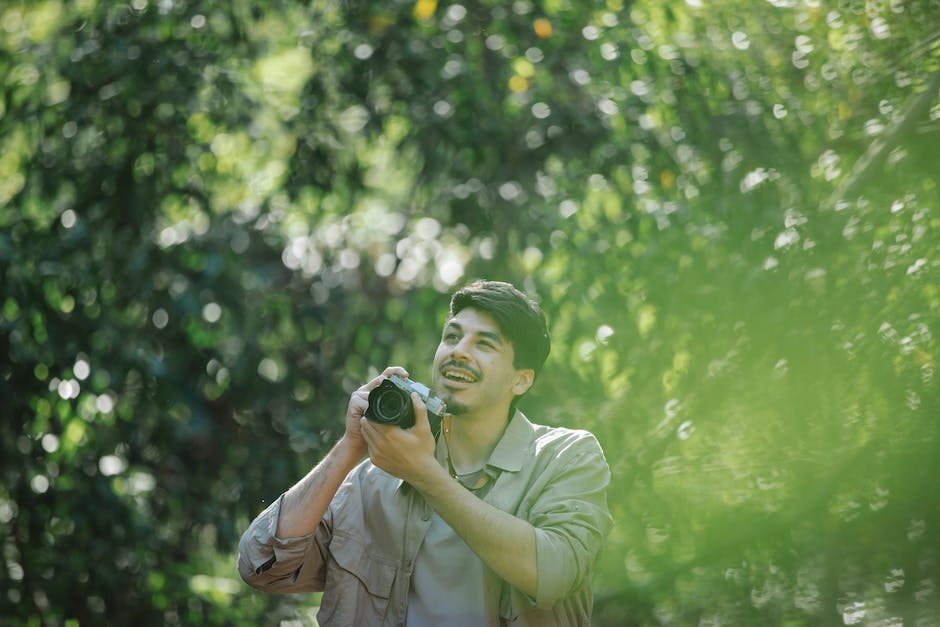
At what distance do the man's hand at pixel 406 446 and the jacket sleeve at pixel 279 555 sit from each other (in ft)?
0.65

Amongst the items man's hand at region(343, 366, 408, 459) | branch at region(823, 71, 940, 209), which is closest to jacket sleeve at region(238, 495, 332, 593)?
man's hand at region(343, 366, 408, 459)

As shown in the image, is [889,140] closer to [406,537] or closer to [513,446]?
[513,446]

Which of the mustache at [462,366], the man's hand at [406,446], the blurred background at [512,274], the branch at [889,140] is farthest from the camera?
the branch at [889,140]

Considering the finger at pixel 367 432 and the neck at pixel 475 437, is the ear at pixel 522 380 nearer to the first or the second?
the neck at pixel 475 437

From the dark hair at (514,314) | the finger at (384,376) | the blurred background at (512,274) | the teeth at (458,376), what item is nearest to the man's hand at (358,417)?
the finger at (384,376)

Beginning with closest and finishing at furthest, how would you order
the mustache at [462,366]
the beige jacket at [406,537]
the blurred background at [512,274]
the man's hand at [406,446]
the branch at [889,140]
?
the man's hand at [406,446]
the beige jacket at [406,537]
the mustache at [462,366]
the blurred background at [512,274]
the branch at [889,140]

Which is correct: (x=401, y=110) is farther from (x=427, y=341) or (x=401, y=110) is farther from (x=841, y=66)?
(x=841, y=66)

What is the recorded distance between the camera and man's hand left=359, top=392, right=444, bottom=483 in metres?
1.66

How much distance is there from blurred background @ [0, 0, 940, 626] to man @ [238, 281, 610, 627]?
1.80 meters

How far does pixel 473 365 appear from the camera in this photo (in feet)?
6.13

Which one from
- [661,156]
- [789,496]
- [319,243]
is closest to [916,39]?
[661,156]

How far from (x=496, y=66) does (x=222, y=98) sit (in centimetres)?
101

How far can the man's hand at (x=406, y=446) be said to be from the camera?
5.46ft

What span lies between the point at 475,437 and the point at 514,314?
0.21 m
